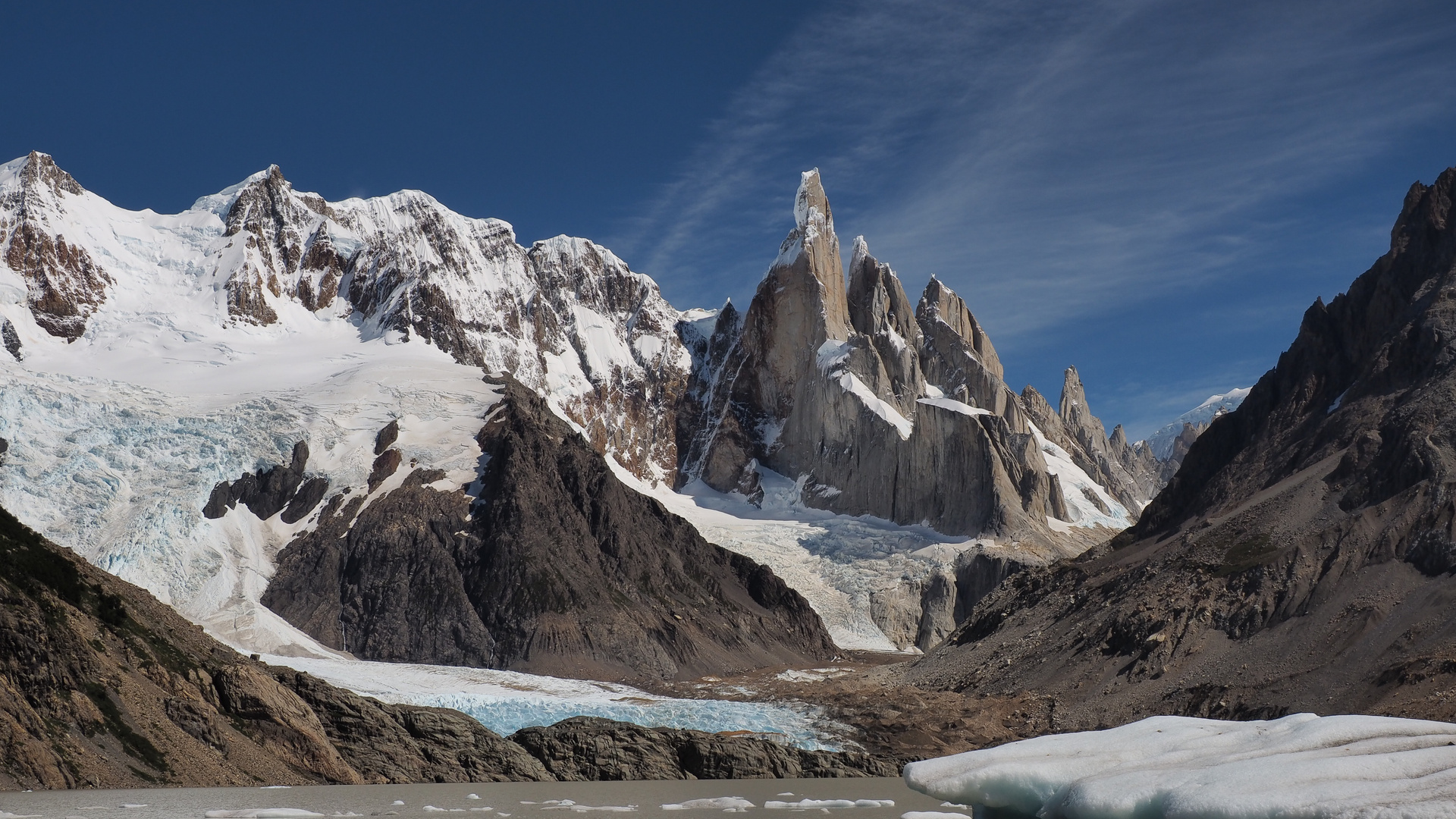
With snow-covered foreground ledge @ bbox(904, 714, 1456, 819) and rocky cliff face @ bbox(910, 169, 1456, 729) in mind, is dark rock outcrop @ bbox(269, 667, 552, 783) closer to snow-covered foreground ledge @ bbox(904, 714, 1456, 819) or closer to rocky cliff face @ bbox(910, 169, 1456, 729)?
snow-covered foreground ledge @ bbox(904, 714, 1456, 819)

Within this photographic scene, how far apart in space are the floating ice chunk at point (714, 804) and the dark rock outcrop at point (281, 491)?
91985 mm

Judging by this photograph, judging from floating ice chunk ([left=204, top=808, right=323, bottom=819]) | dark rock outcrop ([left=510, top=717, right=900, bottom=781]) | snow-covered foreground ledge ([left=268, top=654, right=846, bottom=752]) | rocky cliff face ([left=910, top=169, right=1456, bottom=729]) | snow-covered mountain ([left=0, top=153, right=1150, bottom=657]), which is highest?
snow-covered mountain ([left=0, top=153, right=1150, bottom=657])

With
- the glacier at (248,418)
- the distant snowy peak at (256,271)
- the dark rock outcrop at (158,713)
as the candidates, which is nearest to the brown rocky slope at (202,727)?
the dark rock outcrop at (158,713)

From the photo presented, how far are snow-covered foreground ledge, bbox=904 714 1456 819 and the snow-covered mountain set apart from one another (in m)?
95.2

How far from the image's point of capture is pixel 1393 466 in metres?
80.8

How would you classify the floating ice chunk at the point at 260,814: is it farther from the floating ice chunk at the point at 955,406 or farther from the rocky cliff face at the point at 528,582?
the floating ice chunk at the point at 955,406

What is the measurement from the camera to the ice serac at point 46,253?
15338 cm

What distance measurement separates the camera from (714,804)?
43.1m

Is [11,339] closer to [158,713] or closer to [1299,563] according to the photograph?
[158,713]

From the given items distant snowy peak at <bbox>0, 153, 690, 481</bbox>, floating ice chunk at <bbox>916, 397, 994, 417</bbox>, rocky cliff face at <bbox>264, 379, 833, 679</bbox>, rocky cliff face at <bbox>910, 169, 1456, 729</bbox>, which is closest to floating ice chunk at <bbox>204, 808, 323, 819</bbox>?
rocky cliff face at <bbox>910, 169, 1456, 729</bbox>

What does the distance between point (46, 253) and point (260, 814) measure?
146452mm

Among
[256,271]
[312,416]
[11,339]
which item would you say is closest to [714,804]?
[312,416]

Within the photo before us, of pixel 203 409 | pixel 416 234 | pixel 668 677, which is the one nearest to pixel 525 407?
pixel 203 409

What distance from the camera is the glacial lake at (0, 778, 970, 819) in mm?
33594
